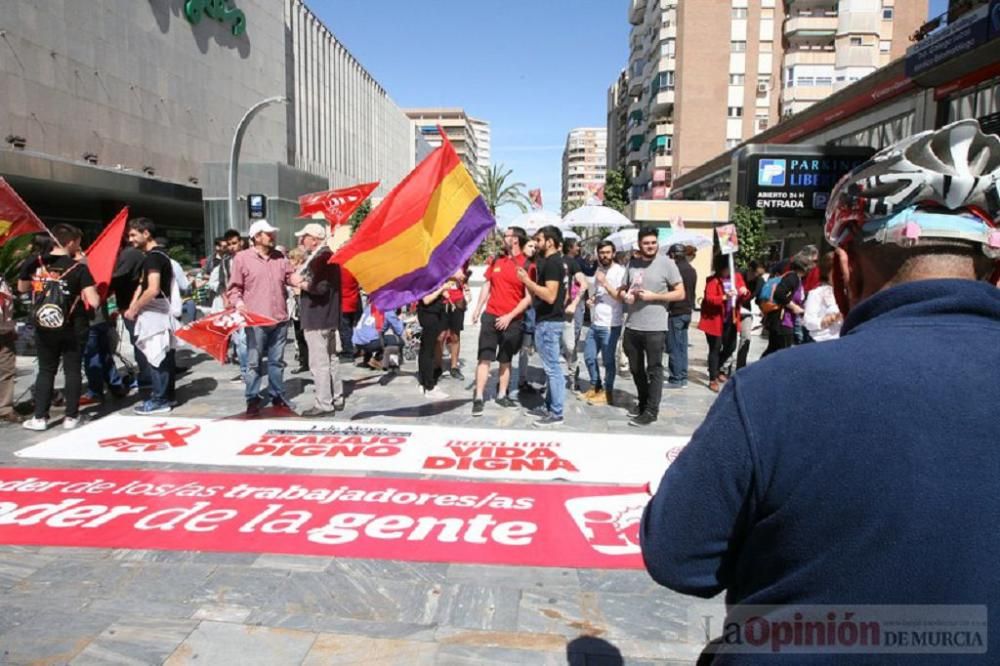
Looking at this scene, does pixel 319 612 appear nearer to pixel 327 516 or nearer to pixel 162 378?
pixel 327 516

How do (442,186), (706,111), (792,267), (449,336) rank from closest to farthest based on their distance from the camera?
1. (442,186)
2. (792,267)
3. (449,336)
4. (706,111)

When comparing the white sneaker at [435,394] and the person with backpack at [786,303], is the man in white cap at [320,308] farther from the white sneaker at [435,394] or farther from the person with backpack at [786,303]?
the person with backpack at [786,303]

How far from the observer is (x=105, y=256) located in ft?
24.3

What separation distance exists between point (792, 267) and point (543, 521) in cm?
527

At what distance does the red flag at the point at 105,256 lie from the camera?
7.39 meters

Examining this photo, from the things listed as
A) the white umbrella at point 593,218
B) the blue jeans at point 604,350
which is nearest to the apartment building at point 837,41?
the white umbrella at point 593,218

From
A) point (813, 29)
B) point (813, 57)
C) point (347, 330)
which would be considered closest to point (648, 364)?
point (347, 330)

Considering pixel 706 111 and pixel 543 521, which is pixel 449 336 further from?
pixel 706 111

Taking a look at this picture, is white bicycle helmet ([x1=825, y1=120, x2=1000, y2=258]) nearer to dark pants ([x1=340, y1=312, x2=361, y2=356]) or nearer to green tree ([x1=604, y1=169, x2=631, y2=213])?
dark pants ([x1=340, y1=312, x2=361, y2=356])

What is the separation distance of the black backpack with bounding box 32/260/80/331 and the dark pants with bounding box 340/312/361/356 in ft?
13.2

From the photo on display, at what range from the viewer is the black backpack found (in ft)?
21.1

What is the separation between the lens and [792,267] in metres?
8.11

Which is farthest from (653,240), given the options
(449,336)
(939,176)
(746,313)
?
(939,176)

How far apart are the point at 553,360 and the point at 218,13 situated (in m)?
37.4
